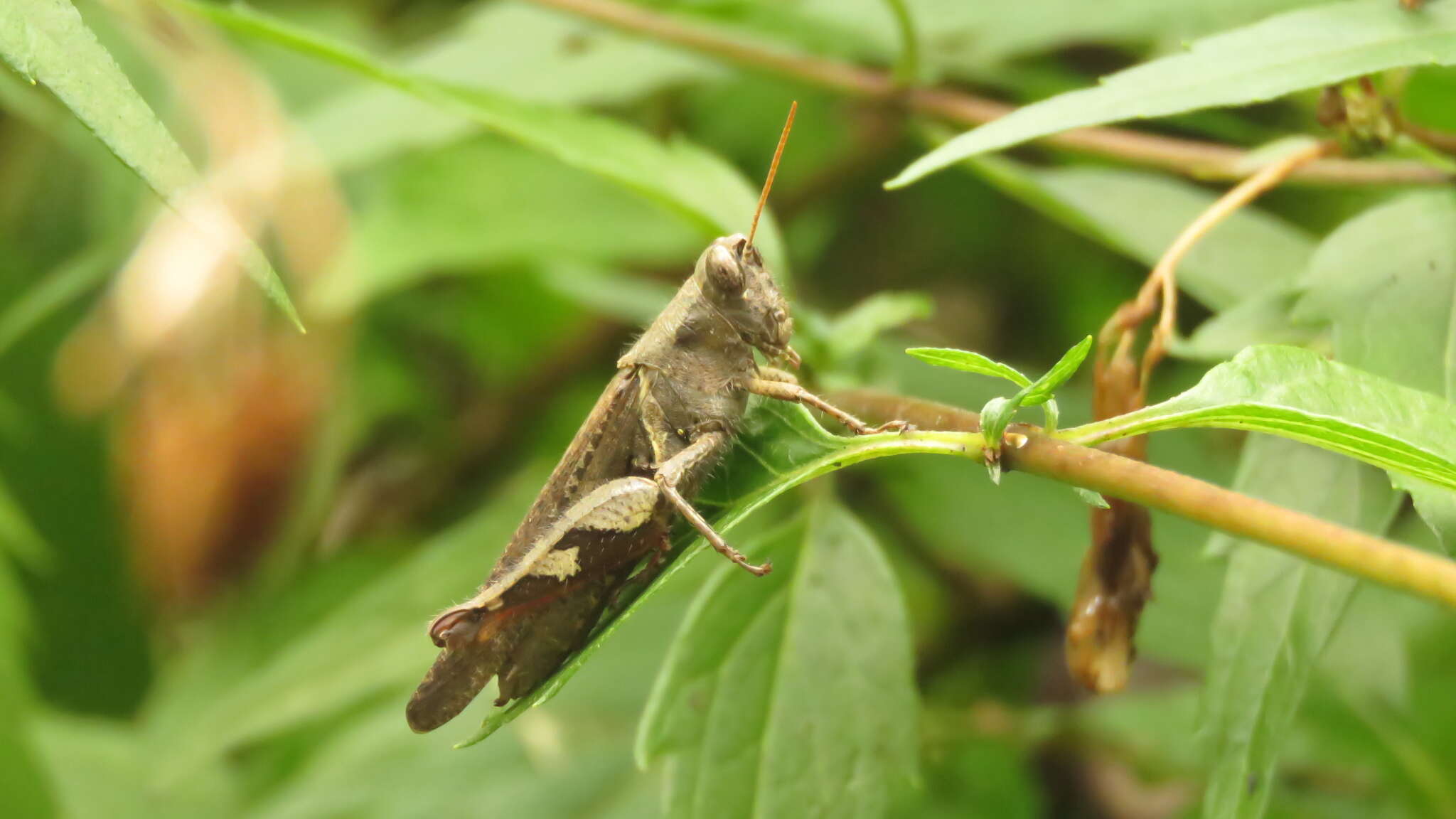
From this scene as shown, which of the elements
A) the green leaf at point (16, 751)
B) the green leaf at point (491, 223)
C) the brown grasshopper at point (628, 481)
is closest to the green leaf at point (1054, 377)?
the brown grasshopper at point (628, 481)

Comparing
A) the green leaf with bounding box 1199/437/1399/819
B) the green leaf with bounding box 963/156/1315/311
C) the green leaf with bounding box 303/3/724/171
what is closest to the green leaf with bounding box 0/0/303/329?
the green leaf with bounding box 1199/437/1399/819

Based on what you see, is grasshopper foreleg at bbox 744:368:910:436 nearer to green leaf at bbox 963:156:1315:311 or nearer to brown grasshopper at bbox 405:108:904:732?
brown grasshopper at bbox 405:108:904:732

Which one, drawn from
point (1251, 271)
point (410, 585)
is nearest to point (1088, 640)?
point (1251, 271)

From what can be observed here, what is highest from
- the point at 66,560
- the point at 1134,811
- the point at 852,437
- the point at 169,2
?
the point at 66,560

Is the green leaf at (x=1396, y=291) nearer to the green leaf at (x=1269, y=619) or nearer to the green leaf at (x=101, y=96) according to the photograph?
the green leaf at (x=1269, y=619)

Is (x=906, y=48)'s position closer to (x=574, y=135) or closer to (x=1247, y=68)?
(x=574, y=135)

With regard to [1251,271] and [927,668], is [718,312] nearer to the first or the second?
[1251,271]
